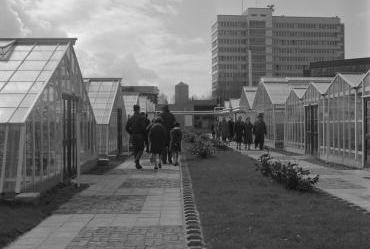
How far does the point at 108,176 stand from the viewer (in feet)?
50.0

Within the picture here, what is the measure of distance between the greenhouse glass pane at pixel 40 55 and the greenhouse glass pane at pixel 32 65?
250mm

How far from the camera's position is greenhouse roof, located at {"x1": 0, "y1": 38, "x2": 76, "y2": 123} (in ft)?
34.8

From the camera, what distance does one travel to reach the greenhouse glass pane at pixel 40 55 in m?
13.0

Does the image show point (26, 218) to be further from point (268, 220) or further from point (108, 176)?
point (108, 176)

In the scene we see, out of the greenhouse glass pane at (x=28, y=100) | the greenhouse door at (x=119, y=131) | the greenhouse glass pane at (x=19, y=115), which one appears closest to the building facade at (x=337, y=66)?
the greenhouse door at (x=119, y=131)

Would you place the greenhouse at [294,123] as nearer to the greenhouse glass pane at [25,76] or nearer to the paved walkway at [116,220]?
the paved walkway at [116,220]

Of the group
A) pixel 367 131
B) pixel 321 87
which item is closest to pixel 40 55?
pixel 367 131

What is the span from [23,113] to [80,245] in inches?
170

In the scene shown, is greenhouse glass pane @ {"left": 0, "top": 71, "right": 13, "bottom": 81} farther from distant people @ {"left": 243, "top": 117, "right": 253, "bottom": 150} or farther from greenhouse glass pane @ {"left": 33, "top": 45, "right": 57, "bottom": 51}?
distant people @ {"left": 243, "top": 117, "right": 253, "bottom": 150}

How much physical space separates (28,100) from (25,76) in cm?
124

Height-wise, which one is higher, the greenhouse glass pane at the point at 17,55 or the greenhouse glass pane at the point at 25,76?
the greenhouse glass pane at the point at 17,55

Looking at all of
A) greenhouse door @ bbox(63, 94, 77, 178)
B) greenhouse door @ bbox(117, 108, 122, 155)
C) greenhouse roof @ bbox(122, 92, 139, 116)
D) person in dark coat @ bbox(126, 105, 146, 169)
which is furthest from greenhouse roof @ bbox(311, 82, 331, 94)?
greenhouse roof @ bbox(122, 92, 139, 116)

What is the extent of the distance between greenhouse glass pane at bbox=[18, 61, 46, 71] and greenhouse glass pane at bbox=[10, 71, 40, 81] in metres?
0.25

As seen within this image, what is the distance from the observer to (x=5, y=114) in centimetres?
1030
